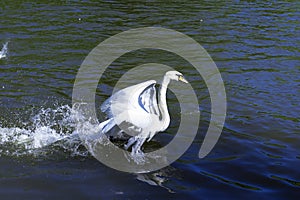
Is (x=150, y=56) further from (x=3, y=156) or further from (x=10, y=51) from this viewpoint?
(x=3, y=156)

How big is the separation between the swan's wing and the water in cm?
78

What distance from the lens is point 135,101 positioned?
28.3 ft

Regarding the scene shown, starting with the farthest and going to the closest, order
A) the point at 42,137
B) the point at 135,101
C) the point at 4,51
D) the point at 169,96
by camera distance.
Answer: the point at 4,51, the point at 169,96, the point at 42,137, the point at 135,101

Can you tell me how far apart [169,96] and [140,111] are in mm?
2745

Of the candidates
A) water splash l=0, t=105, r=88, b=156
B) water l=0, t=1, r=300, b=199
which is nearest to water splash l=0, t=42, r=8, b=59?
water l=0, t=1, r=300, b=199

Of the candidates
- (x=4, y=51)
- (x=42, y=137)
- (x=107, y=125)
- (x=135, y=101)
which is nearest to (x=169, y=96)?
(x=107, y=125)

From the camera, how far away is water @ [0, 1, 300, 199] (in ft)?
25.0

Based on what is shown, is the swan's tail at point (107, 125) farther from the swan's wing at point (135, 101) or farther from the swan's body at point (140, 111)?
the swan's wing at point (135, 101)

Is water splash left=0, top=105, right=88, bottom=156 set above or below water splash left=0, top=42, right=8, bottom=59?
→ below

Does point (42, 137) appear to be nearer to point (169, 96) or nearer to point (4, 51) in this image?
point (169, 96)

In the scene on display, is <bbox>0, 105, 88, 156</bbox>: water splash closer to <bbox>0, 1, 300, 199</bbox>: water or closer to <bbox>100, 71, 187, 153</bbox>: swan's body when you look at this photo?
<bbox>0, 1, 300, 199</bbox>: water

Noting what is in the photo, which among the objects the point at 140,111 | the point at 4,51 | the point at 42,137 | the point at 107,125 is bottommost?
the point at 42,137

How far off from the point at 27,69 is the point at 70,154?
175 inches

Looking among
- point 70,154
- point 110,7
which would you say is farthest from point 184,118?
point 110,7
